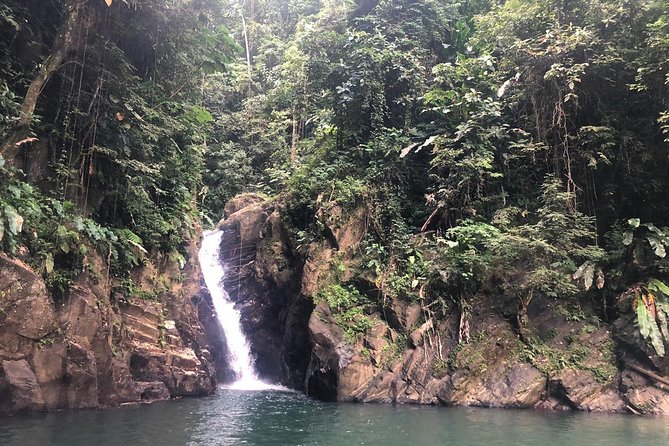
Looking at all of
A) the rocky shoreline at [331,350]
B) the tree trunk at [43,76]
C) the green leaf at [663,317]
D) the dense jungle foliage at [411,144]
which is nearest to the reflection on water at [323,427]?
the rocky shoreline at [331,350]

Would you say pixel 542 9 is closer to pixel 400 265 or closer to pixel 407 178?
pixel 407 178

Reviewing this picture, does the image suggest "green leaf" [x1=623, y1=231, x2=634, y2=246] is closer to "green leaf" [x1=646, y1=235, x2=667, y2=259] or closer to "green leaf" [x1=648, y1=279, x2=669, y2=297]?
"green leaf" [x1=646, y1=235, x2=667, y2=259]

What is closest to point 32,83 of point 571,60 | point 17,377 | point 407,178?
point 17,377

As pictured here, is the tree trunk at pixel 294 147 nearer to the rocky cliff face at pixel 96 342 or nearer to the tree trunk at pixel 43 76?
the rocky cliff face at pixel 96 342

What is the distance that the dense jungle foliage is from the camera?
481 inches

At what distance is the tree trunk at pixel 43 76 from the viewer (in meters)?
10.9

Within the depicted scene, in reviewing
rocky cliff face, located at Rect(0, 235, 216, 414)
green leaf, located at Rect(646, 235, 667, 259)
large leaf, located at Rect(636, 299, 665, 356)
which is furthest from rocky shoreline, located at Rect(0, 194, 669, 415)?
green leaf, located at Rect(646, 235, 667, 259)

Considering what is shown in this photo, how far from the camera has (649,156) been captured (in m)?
14.0

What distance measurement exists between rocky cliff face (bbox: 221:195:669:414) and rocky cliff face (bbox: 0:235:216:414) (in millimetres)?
4456

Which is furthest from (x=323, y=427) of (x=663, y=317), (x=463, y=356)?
(x=663, y=317)

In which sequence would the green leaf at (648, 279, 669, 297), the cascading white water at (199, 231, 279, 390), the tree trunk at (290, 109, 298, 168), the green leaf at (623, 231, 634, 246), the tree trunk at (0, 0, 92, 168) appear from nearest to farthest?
the tree trunk at (0, 0, 92, 168), the green leaf at (648, 279, 669, 297), the green leaf at (623, 231, 634, 246), the cascading white water at (199, 231, 279, 390), the tree trunk at (290, 109, 298, 168)

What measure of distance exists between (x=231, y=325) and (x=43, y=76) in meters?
13.0

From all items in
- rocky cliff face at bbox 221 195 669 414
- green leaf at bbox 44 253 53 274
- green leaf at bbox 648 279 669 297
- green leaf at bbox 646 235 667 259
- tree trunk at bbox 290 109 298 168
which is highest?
tree trunk at bbox 290 109 298 168

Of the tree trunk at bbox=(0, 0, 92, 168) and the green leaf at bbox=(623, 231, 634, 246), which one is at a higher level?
the tree trunk at bbox=(0, 0, 92, 168)
